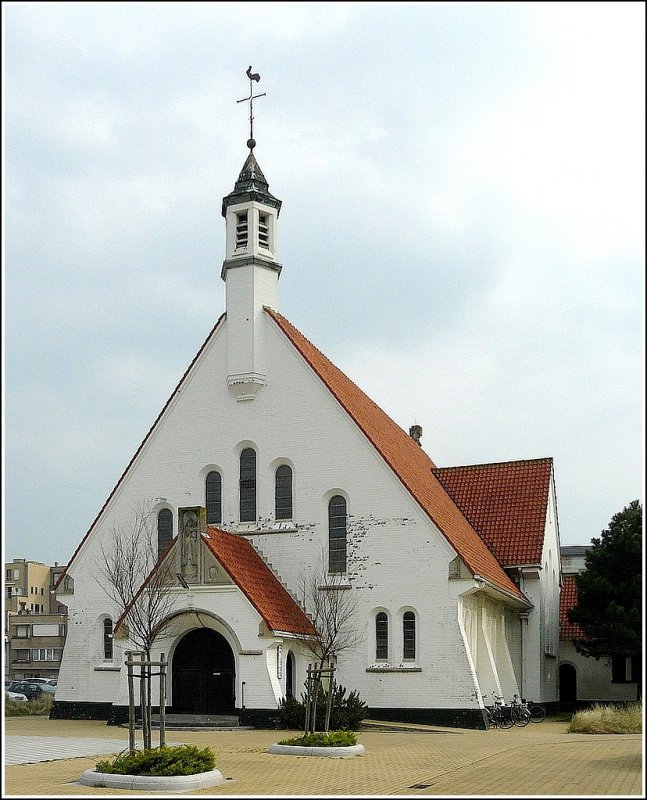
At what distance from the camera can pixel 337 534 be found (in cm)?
3622

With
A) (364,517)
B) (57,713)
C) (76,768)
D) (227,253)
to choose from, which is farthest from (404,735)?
(227,253)

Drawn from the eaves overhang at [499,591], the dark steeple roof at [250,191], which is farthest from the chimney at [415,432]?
the dark steeple roof at [250,191]

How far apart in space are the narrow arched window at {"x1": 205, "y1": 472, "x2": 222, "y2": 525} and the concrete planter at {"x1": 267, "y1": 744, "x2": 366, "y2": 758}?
15.5 metres

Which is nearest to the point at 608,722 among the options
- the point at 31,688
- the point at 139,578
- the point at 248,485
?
the point at 248,485

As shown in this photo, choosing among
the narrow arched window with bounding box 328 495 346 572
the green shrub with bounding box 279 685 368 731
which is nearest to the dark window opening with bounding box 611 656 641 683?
the narrow arched window with bounding box 328 495 346 572

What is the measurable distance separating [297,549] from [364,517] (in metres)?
2.72

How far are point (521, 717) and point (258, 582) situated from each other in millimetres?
10473

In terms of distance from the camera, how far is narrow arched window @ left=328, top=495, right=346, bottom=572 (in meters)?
35.9

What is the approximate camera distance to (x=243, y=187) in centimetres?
4050

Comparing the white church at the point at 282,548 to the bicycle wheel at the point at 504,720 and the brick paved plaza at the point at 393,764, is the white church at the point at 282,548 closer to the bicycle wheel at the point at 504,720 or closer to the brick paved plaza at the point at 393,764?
the bicycle wheel at the point at 504,720

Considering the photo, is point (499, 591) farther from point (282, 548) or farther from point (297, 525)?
point (282, 548)

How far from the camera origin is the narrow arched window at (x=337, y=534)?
3594 centimetres

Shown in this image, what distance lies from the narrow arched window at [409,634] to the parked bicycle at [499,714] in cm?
300

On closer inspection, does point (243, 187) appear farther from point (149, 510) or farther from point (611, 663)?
point (611, 663)
